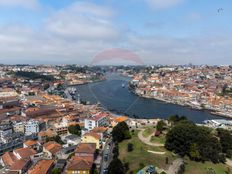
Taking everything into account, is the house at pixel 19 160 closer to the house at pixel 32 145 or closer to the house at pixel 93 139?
the house at pixel 32 145

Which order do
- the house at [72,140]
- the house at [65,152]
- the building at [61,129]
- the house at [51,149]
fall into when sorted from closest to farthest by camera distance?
the house at [51,149] → the house at [65,152] → the house at [72,140] → the building at [61,129]

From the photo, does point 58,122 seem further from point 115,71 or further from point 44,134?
point 115,71

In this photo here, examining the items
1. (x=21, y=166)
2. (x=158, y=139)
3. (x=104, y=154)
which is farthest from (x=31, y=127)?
(x=158, y=139)

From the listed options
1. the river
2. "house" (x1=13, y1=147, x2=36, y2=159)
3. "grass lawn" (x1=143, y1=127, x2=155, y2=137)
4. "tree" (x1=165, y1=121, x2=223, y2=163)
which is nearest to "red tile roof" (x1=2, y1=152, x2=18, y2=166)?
"house" (x1=13, y1=147, x2=36, y2=159)

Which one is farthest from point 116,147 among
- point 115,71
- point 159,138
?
point 115,71

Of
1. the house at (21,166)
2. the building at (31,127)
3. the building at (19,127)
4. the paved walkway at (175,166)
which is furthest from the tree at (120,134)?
Answer: the building at (19,127)
